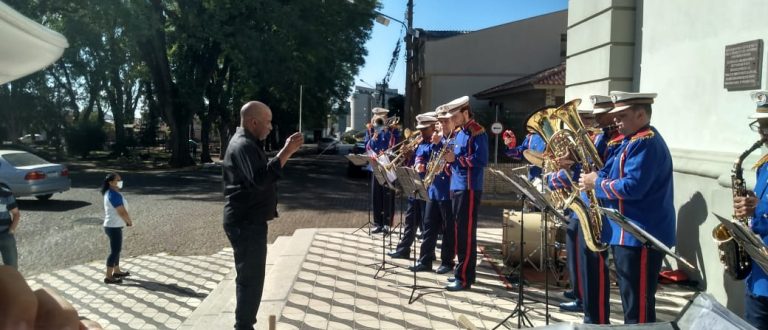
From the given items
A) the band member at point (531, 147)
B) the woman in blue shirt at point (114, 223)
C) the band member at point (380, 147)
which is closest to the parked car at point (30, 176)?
the woman in blue shirt at point (114, 223)

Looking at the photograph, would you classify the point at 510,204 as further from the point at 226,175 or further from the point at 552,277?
the point at 226,175

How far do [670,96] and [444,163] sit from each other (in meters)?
2.77

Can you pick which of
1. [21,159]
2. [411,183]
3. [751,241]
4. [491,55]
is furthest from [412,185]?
[491,55]

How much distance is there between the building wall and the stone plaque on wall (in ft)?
72.0

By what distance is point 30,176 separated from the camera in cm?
1378

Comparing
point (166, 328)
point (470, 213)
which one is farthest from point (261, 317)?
point (470, 213)

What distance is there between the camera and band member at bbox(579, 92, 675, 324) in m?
3.92

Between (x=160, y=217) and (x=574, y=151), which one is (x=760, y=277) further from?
(x=160, y=217)

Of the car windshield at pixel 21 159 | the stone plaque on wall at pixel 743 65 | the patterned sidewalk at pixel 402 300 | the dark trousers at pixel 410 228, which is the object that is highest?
the stone plaque on wall at pixel 743 65

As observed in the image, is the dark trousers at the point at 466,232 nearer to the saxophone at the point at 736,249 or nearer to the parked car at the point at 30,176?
the saxophone at the point at 736,249

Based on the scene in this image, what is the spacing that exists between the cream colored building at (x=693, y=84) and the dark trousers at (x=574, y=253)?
52.5 inches

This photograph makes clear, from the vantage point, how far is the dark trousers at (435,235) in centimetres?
673

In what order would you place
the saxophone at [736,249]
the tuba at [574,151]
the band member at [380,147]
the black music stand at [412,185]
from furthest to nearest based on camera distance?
the band member at [380,147], the black music stand at [412,185], the tuba at [574,151], the saxophone at [736,249]

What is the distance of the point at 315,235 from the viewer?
9.44 metres
